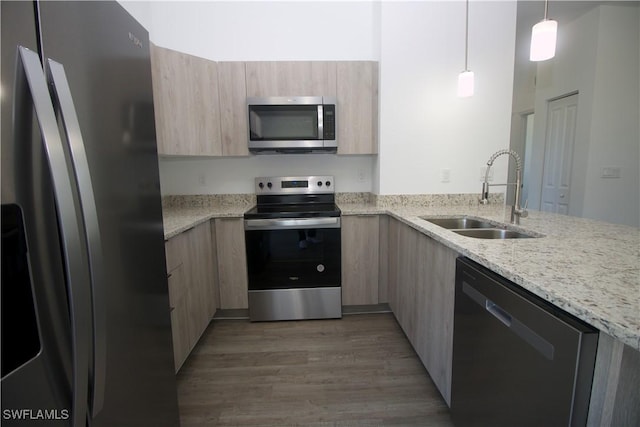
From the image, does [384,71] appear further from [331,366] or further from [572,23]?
[572,23]

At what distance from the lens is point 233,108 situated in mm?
2352

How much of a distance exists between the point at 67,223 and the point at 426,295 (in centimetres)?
155

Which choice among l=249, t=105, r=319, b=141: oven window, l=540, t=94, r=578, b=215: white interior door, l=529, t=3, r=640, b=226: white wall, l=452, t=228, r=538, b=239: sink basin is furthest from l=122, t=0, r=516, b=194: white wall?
l=540, t=94, r=578, b=215: white interior door

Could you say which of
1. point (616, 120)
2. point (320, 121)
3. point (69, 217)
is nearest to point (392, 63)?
point (320, 121)

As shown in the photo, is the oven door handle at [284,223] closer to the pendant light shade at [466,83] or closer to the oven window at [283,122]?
the oven window at [283,122]

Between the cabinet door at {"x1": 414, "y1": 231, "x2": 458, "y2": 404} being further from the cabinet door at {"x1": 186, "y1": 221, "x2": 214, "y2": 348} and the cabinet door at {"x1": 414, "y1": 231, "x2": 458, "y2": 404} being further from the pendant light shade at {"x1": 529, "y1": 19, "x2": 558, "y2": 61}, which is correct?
the cabinet door at {"x1": 186, "y1": 221, "x2": 214, "y2": 348}

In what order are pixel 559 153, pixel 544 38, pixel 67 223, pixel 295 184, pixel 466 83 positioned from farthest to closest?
pixel 559 153
pixel 295 184
pixel 466 83
pixel 544 38
pixel 67 223

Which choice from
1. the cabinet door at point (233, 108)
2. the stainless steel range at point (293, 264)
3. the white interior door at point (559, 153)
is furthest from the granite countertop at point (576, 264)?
the white interior door at point (559, 153)

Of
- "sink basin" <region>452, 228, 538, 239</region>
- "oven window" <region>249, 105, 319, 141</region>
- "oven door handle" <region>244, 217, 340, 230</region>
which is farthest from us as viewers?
"oven window" <region>249, 105, 319, 141</region>

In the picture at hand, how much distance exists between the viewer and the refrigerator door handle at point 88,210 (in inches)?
22.8

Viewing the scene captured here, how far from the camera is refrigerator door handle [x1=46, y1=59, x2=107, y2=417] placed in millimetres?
580

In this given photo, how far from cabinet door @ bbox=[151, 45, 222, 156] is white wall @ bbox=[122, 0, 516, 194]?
0.44 meters

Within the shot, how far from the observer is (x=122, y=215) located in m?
0.82

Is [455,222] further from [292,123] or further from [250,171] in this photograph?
[250,171]
